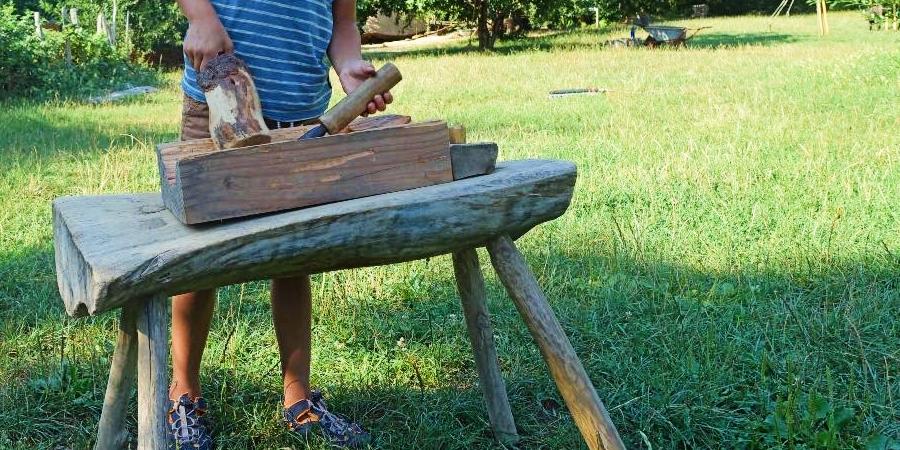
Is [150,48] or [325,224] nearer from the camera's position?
[325,224]

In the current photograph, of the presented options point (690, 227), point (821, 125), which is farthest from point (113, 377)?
point (821, 125)

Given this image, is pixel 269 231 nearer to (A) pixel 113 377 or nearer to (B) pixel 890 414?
(A) pixel 113 377

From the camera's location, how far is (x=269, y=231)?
5.83 feet

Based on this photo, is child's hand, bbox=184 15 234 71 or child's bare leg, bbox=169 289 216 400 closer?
child's hand, bbox=184 15 234 71

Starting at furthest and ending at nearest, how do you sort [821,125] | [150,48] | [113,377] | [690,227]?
[150,48]
[821,125]
[690,227]
[113,377]

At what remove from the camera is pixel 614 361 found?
3.20 meters

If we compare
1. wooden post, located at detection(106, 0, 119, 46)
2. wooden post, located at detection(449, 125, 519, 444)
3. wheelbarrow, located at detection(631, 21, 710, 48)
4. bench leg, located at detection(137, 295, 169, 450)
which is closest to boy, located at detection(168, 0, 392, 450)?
wooden post, located at detection(449, 125, 519, 444)

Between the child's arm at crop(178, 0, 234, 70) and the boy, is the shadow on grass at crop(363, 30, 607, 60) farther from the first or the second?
the child's arm at crop(178, 0, 234, 70)

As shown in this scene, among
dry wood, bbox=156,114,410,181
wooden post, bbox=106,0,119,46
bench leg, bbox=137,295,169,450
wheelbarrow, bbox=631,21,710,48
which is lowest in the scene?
wheelbarrow, bbox=631,21,710,48

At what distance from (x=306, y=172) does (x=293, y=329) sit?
0.94m

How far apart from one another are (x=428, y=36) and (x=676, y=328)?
24073 mm

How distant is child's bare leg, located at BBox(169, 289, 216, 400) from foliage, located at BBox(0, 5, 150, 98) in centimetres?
976

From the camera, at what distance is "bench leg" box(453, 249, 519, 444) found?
2646 millimetres

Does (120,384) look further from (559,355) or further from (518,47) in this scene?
(518,47)
